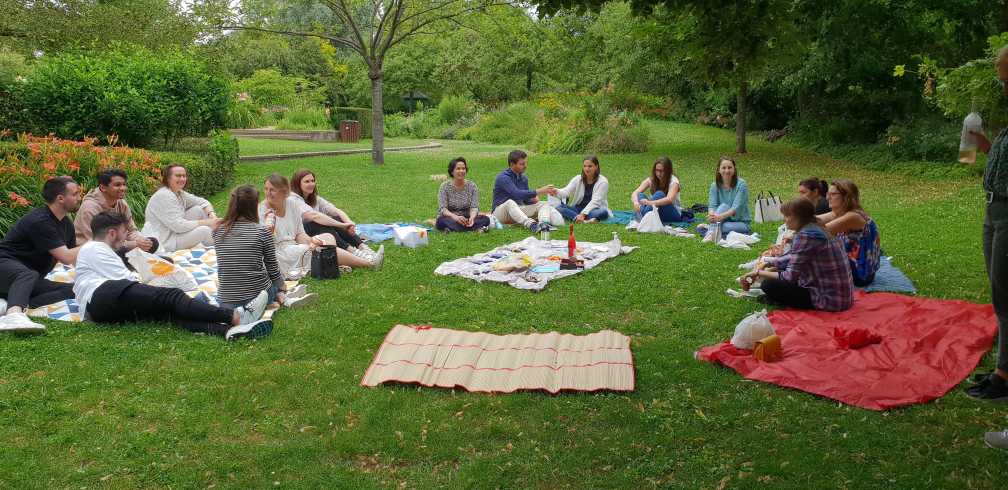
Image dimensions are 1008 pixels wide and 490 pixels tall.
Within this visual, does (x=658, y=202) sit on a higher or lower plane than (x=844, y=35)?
lower

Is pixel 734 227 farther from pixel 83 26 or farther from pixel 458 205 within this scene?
pixel 83 26

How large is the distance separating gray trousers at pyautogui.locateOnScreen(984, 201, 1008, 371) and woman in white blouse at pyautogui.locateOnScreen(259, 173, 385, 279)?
5.87 metres

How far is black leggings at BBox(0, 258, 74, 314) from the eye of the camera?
6.55 meters

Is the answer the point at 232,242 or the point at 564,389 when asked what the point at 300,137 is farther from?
the point at 564,389

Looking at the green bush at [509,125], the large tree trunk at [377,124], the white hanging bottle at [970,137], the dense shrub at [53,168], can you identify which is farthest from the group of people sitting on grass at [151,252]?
the green bush at [509,125]

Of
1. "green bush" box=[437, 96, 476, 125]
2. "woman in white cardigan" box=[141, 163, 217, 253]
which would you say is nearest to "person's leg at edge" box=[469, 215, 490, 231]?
Result: "woman in white cardigan" box=[141, 163, 217, 253]

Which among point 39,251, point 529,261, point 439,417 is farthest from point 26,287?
point 529,261

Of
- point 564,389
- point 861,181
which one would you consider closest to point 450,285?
point 564,389

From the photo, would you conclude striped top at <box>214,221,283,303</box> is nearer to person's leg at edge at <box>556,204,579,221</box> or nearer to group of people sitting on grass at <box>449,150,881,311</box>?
group of people sitting on grass at <box>449,150,881,311</box>

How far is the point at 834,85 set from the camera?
2138cm

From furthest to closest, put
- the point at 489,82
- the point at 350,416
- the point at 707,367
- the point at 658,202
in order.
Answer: the point at 489,82 < the point at 658,202 < the point at 707,367 < the point at 350,416

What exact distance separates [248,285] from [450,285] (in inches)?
81.5

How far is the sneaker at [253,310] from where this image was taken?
6320 mm

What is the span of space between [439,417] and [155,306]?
9.67ft
